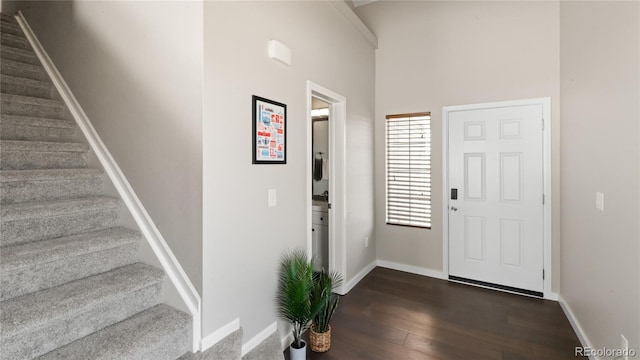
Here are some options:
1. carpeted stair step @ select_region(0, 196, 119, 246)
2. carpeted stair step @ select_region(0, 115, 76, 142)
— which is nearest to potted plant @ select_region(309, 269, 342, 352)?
carpeted stair step @ select_region(0, 196, 119, 246)

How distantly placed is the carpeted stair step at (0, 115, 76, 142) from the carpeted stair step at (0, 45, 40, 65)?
92 centimetres

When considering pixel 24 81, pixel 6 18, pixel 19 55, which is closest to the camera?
pixel 24 81

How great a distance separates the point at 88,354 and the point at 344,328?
1790 millimetres

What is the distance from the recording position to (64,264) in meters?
1.59

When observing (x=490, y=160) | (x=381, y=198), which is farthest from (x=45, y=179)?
(x=490, y=160)

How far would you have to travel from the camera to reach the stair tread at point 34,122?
210cm

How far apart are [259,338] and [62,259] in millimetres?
1249

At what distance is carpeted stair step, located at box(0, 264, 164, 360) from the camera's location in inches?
49.4

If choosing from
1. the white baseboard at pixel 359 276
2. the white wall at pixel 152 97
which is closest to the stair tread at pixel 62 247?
the white wall at pixel 152 97

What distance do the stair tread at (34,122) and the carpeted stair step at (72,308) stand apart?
1346mm

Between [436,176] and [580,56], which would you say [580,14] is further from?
[436,176]

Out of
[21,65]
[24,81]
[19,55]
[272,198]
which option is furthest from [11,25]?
[272,198]

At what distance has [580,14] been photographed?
242cm

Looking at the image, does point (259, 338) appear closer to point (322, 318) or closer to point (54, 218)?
point (322, 318)
